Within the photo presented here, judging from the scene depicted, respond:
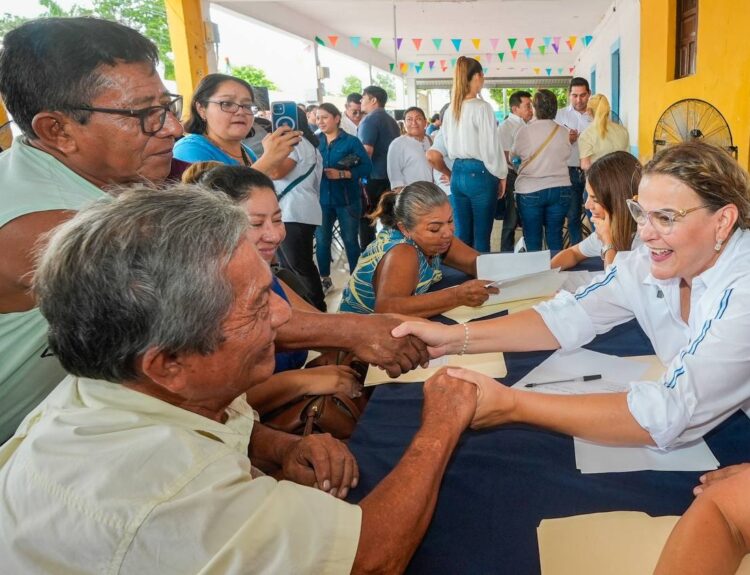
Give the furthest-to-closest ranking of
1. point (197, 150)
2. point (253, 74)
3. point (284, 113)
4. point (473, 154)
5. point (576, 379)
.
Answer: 1. point (253, 74)
2. point (473, 154)
3. point (284, 113)
4. point (197, 150)
5. point (576, 379)

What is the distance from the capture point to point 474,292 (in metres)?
2.12

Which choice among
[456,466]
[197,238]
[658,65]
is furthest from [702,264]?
[658,65]

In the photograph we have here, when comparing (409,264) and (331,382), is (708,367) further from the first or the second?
(409,264)

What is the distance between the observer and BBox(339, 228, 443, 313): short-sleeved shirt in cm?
234

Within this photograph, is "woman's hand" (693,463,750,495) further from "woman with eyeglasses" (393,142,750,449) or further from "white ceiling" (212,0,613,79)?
"white ceiling" (212,0,613,79)

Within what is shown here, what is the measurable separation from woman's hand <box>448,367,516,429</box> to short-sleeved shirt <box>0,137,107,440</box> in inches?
33.9

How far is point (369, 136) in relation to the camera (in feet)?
17.5

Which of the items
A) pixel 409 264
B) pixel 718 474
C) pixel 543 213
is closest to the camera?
pixel 718 474

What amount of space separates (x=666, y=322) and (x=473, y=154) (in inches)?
111

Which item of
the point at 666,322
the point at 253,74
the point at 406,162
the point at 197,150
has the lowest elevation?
the point at 666,322

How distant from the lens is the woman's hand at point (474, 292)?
2119mm

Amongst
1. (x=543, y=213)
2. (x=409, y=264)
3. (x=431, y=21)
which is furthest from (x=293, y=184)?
(x=431, y=21)

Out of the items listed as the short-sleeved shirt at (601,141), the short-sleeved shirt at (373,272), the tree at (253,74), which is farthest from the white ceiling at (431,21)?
the short-sleeved shirt at (373,272)

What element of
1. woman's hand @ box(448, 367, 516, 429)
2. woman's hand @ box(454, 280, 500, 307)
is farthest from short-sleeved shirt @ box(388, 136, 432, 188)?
woman's hand @ box(448, 367, 516, 429)
